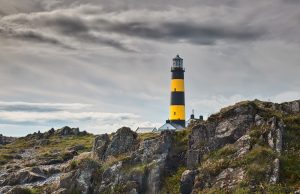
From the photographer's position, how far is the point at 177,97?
4902 inches

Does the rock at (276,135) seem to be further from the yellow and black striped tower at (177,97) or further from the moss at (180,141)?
the yellow and black striped tower at (177,97)

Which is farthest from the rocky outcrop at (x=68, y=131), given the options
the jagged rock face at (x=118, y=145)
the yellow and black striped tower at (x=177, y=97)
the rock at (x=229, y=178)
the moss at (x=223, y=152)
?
the rock at (x=229, y=178)

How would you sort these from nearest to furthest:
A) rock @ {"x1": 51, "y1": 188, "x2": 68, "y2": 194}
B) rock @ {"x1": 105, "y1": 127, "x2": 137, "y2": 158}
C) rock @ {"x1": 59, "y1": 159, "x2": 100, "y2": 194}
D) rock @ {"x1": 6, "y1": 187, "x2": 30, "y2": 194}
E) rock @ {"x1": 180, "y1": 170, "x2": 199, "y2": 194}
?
rock @ {"x1": 180, "y1": 170, "x2": 199, "y2": 194}, rock @ {"x1": 51, "y1": 188, "x2": 68, "y2": 194}, rock @ {"x1": 59, "y1": 159, "x2": 100, "y2": 194}, rock @ {"x1": 6, "y1": 187, "x2": 30, "y2": 194}, rock @ {"x1": 105, "y1": 127, "x2": 137, "y2": 158}

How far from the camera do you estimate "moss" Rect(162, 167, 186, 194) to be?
2003 inches

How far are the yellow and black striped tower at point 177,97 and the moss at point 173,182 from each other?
228 ft

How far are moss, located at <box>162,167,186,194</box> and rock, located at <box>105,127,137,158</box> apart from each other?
919 cm

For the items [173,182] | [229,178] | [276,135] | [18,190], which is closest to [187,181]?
[173,182]

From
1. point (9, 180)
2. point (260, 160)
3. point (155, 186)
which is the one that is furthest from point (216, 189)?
point (9, 180)

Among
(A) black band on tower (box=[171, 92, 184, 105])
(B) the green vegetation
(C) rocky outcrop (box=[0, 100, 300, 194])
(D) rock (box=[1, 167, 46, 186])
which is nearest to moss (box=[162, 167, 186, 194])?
(C) rocky outcrop (box=[0, 100, 300, 194])

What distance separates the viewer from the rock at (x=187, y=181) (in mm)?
49594

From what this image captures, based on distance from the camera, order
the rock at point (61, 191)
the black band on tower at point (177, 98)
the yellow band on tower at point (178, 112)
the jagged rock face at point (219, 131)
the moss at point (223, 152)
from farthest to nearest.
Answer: the black band on tower at point (177, 98) < the yellow band on tower at point (178, 112) < the rock at point (61, 191) < the jagged rock face at point (219, 131) < the moss at point (223, 152)

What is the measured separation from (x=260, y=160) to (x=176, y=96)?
78.2 metres

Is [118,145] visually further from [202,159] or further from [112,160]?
[202,159]

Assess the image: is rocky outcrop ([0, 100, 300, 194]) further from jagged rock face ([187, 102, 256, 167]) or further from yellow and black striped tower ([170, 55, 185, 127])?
yellow and black striped tower ([170, 55, 185, 127])
